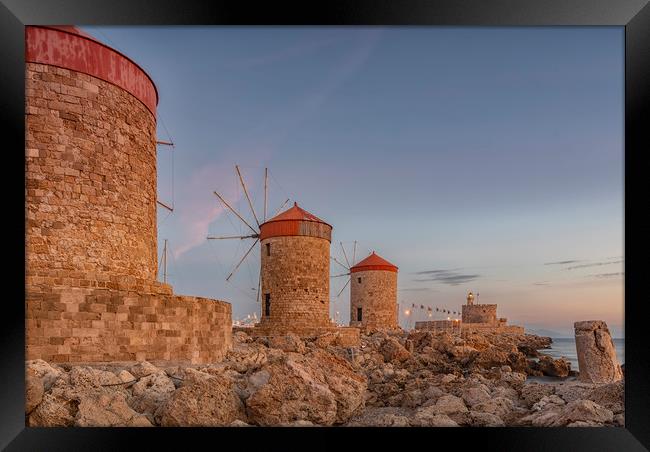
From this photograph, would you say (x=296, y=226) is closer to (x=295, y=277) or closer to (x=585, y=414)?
(x=295, y=277)

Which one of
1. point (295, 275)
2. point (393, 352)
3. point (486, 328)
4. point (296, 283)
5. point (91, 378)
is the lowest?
point (486, 328)

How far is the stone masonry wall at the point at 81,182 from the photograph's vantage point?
7.09m

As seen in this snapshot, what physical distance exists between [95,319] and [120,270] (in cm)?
145

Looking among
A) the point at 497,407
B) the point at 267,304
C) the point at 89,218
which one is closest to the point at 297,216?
the point at 267,304

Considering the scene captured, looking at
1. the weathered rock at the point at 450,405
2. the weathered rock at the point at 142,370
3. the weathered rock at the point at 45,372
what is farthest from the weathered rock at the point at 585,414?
the weathered rock at the point at 45,372

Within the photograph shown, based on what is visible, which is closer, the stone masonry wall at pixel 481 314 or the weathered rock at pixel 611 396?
the weathered rock at pixel 611 396

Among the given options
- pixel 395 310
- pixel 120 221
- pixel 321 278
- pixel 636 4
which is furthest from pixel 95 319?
pixel 395 310

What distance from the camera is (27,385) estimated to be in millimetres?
4539

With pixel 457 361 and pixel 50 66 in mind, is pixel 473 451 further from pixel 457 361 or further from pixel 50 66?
pixel 457 361

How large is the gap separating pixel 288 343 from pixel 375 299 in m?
14.2

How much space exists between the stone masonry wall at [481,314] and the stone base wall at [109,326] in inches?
1481

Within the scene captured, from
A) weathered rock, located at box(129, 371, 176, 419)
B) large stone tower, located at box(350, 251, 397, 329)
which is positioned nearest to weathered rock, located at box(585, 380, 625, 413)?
weathered rock, located at box(129, 371, 176, 419)

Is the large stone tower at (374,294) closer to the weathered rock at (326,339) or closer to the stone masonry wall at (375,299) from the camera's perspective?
the stone masonry wall at (375,299)

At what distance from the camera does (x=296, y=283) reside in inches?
766
